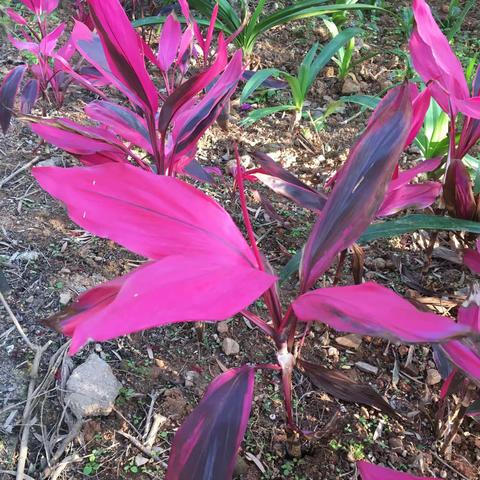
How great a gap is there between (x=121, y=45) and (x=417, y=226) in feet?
1.92

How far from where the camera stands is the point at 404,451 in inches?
36.0

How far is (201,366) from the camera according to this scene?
1.02 m

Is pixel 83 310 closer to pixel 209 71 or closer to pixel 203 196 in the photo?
pixel 203 196

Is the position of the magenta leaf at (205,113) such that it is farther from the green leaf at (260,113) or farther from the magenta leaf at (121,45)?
the green leaf at (260,113)

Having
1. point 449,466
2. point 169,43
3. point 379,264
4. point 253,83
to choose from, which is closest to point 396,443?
point 449,466

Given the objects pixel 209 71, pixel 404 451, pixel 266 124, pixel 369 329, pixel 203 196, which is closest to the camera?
pixel 369 329

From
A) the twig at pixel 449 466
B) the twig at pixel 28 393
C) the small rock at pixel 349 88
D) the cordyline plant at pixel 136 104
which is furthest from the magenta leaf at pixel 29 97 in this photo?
the twig at pixel 449 466

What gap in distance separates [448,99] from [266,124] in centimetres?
78

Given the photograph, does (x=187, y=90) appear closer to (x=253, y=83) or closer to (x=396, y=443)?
(x=396, y=443)

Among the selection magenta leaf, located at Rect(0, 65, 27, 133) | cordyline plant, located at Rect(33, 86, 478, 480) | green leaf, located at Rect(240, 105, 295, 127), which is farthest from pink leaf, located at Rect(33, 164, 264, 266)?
green leaf, located at Rect(240, 105, 295, 127)

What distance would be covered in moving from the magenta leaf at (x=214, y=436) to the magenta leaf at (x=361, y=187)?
0.55 ft

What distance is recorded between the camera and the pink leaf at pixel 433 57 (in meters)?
0.92

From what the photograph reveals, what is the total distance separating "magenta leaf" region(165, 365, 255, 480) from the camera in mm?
611

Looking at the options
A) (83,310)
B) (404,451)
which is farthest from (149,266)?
(404,451)
